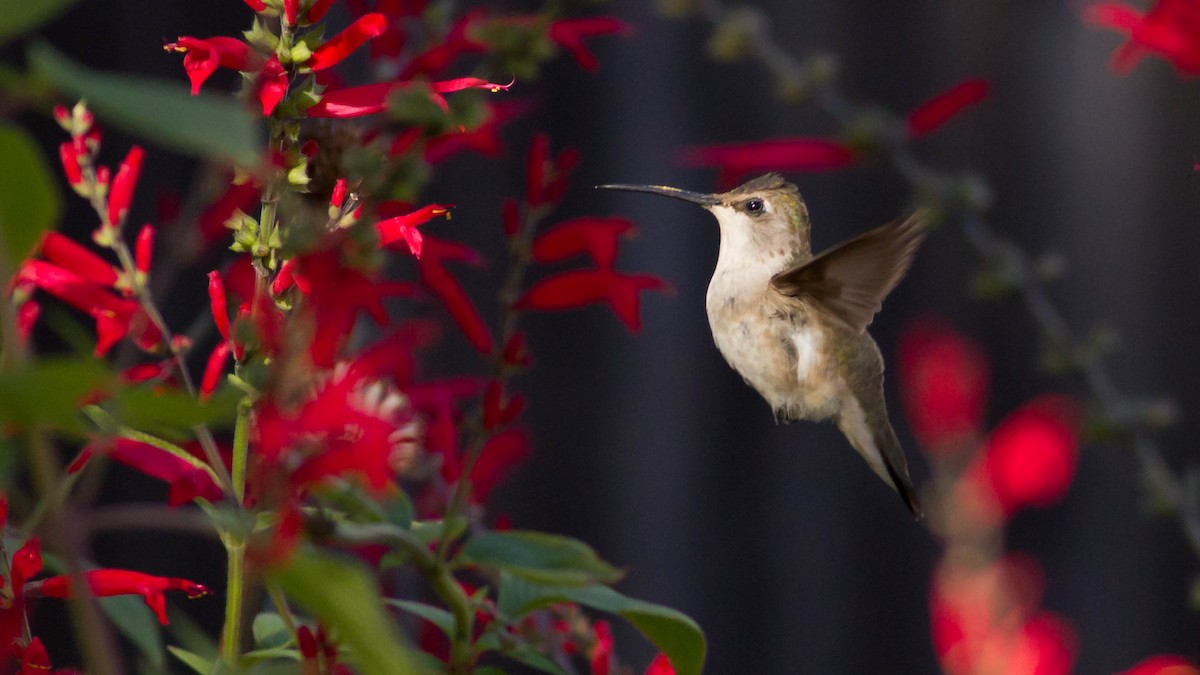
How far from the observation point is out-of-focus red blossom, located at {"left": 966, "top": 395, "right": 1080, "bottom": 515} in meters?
0.53

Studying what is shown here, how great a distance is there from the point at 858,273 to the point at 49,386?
671mm

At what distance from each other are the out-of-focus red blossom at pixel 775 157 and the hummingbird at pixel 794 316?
67 millimetres

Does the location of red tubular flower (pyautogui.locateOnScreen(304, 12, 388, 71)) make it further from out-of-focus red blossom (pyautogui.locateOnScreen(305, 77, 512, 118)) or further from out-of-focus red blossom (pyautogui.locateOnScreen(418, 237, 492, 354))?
out-of-focus red blossom (pyautogui.locateOnScreen(418, 237, 492, 354))

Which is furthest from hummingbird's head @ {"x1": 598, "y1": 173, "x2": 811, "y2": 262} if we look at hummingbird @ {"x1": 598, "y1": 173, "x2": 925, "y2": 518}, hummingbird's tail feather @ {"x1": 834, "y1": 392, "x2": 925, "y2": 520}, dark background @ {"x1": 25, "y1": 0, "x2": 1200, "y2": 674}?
dark background @ {"x1": 25, "y1": 0, "x2": 1200, "y2": 674}

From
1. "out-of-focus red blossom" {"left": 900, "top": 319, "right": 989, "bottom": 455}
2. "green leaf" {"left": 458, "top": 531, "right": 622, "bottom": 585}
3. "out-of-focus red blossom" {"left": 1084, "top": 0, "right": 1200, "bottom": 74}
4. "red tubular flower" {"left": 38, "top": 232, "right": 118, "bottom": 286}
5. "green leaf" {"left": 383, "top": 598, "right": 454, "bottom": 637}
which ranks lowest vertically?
"green leaf" {"left": 383, "top": 598, "right": 454, "bottom": 637}

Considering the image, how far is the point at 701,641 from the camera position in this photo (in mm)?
539

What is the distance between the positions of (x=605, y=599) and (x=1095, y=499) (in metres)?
1.57

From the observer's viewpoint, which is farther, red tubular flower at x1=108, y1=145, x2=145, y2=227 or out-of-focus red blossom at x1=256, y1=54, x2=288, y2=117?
red tubular flower at x1=108, y1=145, x2=145, y2=227

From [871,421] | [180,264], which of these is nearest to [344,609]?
[180,264]

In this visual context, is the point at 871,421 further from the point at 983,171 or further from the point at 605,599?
the point at 983,171

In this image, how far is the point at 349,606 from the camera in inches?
11.8

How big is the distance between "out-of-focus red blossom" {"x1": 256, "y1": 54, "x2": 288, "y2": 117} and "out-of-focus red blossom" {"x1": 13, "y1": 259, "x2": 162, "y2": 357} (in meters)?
0.13

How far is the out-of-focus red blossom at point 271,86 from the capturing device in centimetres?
51

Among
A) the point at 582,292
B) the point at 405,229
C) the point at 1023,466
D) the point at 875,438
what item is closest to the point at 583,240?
the point at 582,292
